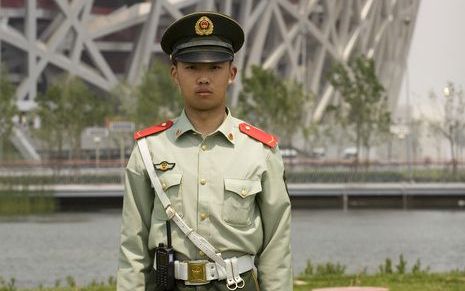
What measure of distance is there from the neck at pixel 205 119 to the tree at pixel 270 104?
→ 238ft

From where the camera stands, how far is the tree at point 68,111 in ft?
260

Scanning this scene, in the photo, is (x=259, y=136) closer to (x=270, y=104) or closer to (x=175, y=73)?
(x=175, y=73)

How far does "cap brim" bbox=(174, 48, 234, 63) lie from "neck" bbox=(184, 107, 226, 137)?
25 centimetres

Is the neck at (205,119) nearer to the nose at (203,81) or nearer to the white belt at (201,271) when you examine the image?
the nose at (203,81)

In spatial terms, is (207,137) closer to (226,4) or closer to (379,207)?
(379,207)

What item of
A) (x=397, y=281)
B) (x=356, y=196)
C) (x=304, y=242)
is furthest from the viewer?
(x=356, y=196)

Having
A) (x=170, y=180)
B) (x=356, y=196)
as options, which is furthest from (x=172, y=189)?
(x=356, y=196)

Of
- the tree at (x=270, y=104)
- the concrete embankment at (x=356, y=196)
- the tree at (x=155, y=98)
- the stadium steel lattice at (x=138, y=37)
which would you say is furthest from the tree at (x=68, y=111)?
the concrete embankment at (x=356, y=196)

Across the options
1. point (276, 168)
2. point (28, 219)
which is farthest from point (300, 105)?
point (276, 168)

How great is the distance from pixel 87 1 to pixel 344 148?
31598 mm

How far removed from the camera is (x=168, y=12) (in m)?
98.2

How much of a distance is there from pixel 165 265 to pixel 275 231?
578 mm

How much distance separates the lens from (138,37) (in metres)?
99.6

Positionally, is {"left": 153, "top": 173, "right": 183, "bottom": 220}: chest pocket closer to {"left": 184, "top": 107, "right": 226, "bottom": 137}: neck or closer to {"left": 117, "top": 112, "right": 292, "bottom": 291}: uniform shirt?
{"left": 117, "top": 112, "right": 292, "bottom": 291}: uniform shirt
